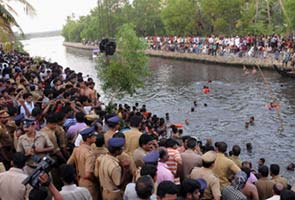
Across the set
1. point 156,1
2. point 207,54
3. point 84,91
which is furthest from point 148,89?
point 156,1

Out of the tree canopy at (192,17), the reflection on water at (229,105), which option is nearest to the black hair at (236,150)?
the reflection on water at (229,105)

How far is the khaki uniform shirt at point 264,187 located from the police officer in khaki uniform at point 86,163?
2873mm

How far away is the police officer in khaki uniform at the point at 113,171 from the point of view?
639cm

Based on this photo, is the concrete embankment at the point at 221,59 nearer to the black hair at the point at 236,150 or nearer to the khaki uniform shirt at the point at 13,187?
the black hair at the point at 236,150

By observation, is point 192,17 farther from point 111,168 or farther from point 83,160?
point 111,168

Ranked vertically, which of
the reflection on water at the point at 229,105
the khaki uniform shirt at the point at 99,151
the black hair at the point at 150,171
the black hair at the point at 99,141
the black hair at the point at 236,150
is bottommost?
the reflection on water at the point at 229,105

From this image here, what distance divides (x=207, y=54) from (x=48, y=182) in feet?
141

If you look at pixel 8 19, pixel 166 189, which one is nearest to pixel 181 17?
pixel 8 19

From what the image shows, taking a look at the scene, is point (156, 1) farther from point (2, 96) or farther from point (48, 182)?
point (48, 182)

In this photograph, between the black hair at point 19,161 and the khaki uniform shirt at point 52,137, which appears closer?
the black hair at point 19,161

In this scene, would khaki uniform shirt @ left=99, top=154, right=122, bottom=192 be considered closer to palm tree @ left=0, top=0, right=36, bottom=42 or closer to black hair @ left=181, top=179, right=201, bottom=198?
black hair @ left=181, top=179, right=201, bottom=198

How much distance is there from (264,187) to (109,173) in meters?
2.98

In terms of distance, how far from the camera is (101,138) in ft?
22.5

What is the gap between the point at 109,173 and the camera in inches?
253
